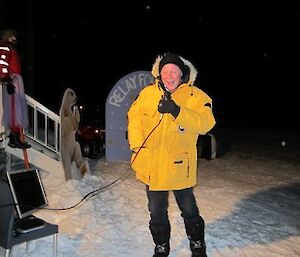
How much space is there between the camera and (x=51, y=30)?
32906mm

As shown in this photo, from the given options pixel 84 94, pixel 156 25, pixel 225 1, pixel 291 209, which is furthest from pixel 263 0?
pixel 291 209

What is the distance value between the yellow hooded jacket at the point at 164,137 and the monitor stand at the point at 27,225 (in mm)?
1075

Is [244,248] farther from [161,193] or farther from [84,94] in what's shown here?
[84,94]

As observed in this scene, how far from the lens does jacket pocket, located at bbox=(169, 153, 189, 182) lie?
14.3ft

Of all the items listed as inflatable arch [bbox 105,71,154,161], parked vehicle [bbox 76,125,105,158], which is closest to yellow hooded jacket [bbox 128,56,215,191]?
inflatable arch [bbox 105,71,154,161]

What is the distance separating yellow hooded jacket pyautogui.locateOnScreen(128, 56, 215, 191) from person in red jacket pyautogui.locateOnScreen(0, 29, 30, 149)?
111 inches

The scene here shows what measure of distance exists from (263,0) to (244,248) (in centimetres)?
3007

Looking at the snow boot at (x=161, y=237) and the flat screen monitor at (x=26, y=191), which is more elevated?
the flat screen monitor at (x=26, y=191)

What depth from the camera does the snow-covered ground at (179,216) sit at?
5.30 meters

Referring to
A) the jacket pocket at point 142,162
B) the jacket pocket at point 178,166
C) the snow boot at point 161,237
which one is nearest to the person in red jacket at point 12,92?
the jacket pocket at point 142,162

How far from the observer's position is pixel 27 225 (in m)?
4.46

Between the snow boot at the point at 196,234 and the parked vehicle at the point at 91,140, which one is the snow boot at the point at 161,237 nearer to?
the snow boot at the point at 196,234

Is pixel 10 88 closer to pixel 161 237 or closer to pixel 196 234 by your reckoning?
pixel 161 237

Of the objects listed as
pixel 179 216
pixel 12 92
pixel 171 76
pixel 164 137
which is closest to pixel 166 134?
pixel 164 137
